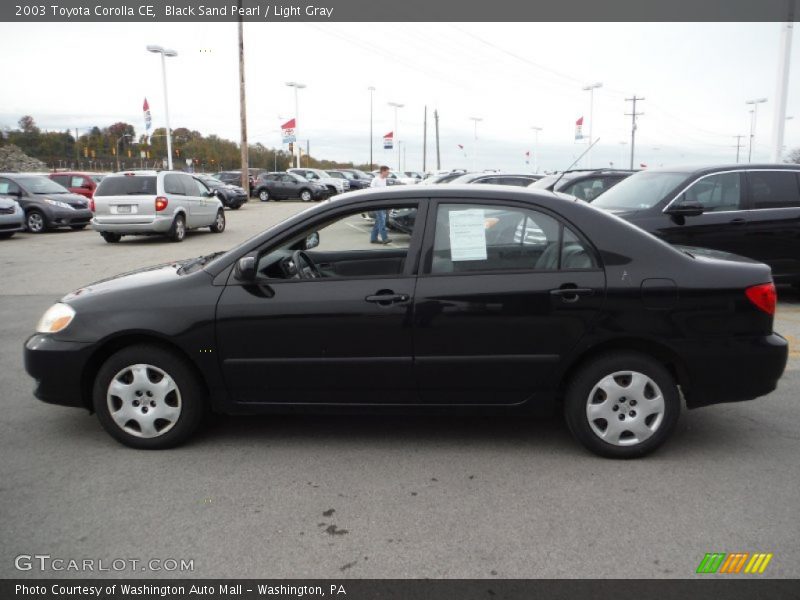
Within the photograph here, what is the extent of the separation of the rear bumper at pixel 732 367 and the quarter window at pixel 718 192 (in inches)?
188

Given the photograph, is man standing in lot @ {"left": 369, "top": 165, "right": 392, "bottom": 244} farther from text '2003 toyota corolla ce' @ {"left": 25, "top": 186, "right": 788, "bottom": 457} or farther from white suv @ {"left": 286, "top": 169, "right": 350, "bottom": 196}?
white suv @ {"left": 286, "top": 169, "right": 350, "bottom": 196}

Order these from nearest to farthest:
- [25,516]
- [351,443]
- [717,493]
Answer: [25,516] < [717,493] < [351,443]

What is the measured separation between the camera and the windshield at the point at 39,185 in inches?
755

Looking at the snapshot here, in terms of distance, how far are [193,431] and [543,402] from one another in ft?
7.05

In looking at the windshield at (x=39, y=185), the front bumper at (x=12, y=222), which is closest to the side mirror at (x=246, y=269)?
the front bumper at (x=12, y=222)

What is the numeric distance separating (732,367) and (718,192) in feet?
16.9

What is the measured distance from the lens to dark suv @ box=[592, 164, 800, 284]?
812cm

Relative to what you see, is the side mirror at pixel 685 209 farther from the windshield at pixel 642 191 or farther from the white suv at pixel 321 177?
the white suv at pixel 321 177

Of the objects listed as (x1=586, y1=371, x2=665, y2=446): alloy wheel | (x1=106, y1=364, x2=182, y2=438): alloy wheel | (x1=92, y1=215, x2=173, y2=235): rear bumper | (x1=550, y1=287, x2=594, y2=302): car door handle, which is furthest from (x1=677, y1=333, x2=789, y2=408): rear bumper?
(x1=92, y1=215, x2=173, y2=235): rear bumper

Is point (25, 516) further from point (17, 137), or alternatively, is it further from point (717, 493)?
point (17, 137)

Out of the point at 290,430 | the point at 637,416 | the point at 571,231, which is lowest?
the point at 290,430

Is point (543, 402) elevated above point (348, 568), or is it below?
above

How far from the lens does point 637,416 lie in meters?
3.86

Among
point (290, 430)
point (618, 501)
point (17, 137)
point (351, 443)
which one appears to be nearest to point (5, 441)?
Answer: point (290, 430)
